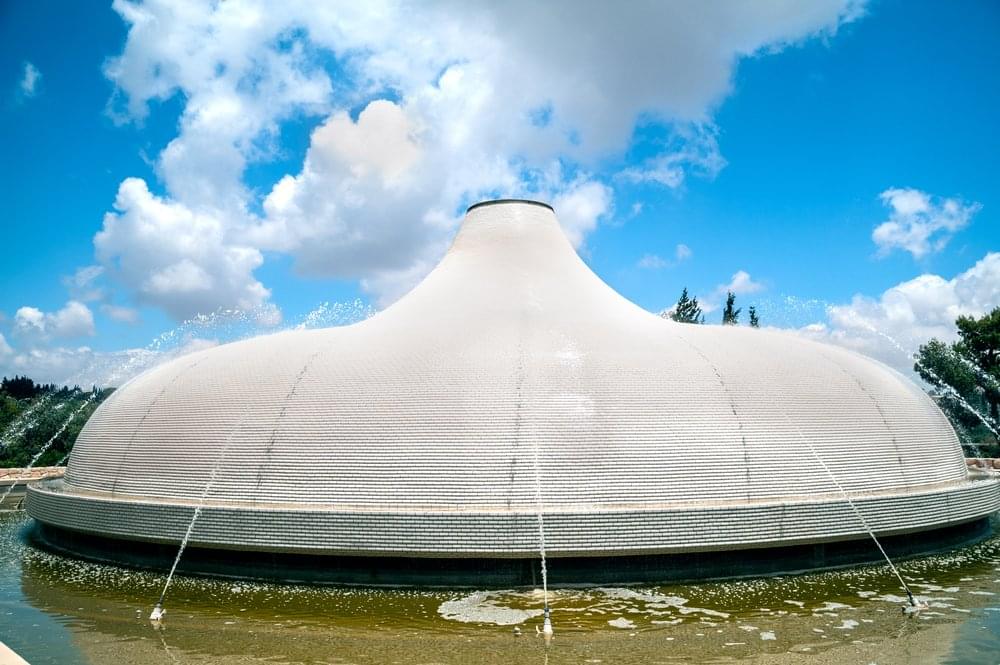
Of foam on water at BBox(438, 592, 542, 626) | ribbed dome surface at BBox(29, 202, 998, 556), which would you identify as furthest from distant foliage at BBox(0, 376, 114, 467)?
foam on water at BBox(438, 592, 542, 626)

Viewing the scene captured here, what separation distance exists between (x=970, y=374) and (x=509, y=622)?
43.8 metres

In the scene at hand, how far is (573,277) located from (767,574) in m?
9.26

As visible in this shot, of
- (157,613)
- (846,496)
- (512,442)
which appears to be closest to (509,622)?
(512,442)

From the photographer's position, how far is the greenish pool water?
30.6 feet

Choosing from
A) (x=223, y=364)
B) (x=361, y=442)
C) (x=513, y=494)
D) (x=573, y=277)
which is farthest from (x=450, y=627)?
(x=573, y=277)

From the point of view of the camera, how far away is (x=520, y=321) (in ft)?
52.4

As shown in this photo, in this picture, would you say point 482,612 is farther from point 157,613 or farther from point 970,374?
point 970,374

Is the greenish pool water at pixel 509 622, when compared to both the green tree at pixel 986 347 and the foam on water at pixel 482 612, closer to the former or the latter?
the foam on water at pixel 482 612

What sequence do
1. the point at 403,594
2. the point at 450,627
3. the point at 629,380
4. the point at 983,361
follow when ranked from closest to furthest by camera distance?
1. the point at 450,627
2. the point at 403,594
3. the point at 629,380
4. the point at 983,361

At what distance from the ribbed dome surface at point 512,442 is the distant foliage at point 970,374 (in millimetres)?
28182

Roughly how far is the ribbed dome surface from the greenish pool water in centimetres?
79

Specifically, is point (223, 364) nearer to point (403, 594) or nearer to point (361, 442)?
point (361, 442)

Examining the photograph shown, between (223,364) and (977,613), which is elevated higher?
(223,364)

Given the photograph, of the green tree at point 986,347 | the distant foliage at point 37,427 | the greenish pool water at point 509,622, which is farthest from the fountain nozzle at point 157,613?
the green tree at point 986,347
